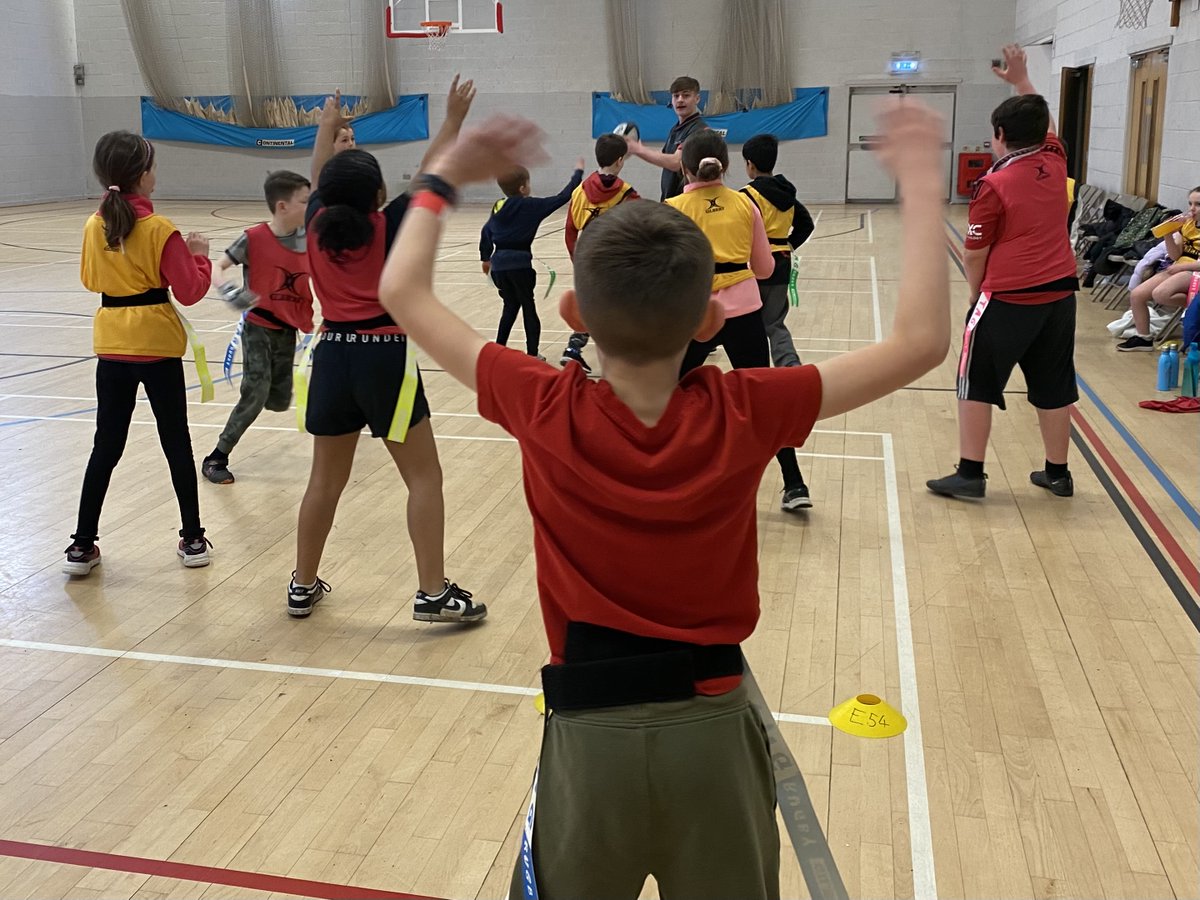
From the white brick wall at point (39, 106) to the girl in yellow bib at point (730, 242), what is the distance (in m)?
20.0

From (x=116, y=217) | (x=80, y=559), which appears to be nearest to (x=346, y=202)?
(x=116, y=217)

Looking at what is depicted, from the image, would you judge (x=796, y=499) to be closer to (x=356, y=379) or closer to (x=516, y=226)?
(x=356, y=379)

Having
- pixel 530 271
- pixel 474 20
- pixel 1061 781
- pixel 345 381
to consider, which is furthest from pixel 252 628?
pixel 474 20

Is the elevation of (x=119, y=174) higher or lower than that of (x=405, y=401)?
higher

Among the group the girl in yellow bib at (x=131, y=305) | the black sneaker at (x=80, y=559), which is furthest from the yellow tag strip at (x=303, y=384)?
the black sneaker at (x=80, y=559)

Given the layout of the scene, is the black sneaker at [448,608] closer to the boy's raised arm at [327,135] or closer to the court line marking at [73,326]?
the boy's raised arm at [327,135]

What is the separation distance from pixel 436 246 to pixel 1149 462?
4.97 meters

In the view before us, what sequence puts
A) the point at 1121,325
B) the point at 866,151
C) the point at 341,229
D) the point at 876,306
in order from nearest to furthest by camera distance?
the point at 341,229
the point at 1121,325
the point at 876,306
the point at 866,151

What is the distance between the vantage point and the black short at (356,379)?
11.6ft

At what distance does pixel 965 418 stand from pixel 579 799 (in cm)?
393

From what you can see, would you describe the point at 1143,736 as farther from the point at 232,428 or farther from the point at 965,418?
the point at 232,428

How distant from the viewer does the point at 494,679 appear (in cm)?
346

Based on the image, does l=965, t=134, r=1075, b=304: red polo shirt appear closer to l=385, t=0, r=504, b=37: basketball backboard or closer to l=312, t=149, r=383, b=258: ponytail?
l=312, t=149, r=383, b=258: ponytail

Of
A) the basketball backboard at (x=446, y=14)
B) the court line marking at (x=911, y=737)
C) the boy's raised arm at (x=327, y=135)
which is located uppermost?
the basketball backboard at (x=446, y=14)
